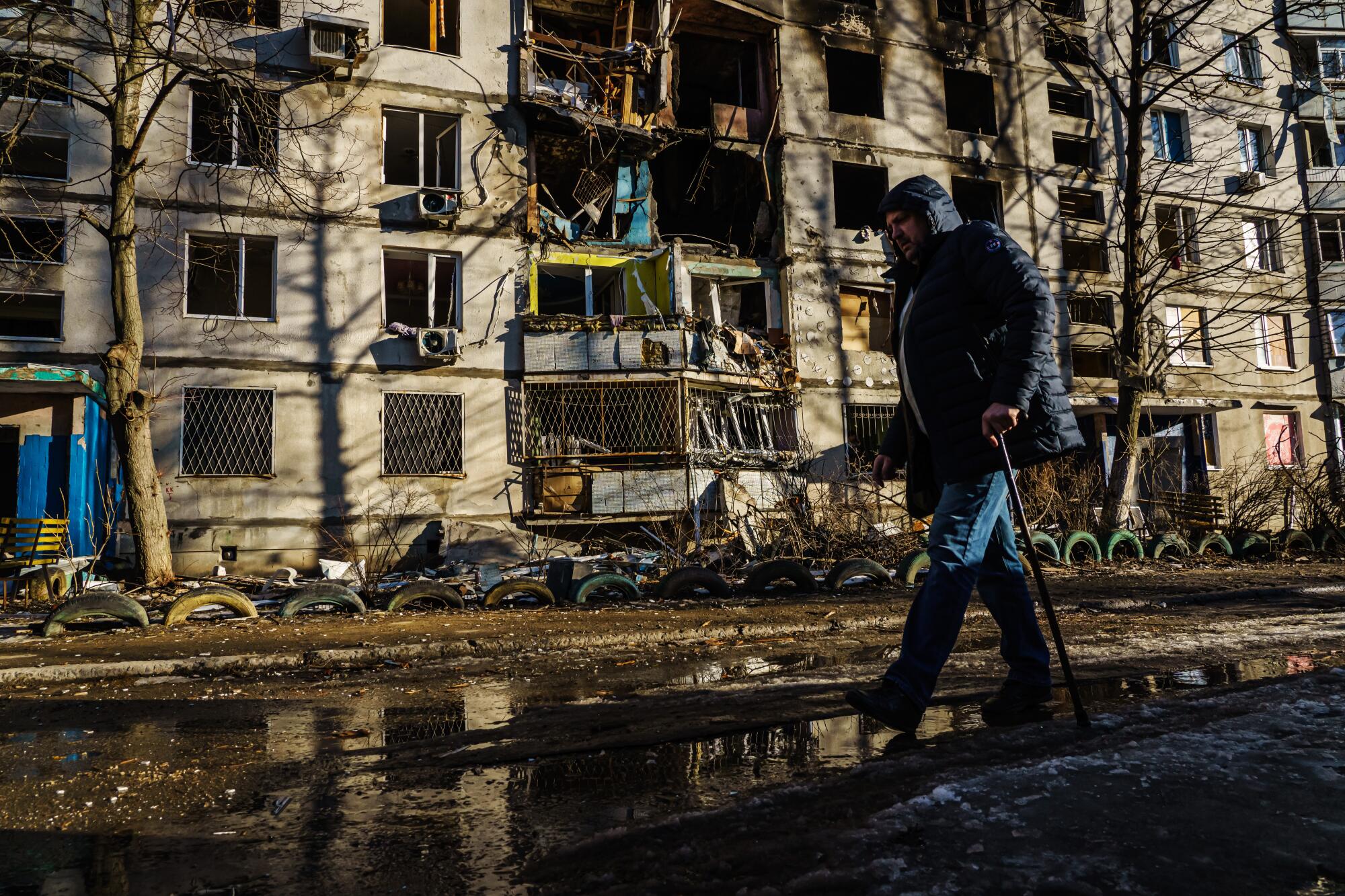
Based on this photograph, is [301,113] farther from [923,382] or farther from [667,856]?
[667,856]

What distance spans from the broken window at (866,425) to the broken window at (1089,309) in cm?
797

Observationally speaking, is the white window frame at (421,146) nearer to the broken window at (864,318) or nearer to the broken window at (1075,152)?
the broken window at (864,318)

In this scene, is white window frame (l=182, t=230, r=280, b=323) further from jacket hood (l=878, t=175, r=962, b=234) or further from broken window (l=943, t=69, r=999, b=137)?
broken window (l=943, t=69, r=999, b=137)

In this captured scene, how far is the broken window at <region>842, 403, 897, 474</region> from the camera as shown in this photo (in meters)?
22.2

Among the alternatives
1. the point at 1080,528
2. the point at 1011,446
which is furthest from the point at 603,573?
the point at 1080,528

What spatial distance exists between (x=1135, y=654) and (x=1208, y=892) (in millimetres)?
3363

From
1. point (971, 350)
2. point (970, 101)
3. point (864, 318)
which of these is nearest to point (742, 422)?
point (864, 318)

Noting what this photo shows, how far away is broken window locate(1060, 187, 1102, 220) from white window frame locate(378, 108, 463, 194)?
18809 millimetres

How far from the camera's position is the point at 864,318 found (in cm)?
2352

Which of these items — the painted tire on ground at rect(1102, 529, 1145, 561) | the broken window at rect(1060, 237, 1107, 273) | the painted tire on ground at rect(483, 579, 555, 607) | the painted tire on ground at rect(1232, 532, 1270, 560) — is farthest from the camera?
the broken window at rect(1060, 237, 1107, 273)

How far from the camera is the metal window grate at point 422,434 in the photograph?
18219 mm

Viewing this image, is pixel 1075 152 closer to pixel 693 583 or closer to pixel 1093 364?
pixel 1093 364

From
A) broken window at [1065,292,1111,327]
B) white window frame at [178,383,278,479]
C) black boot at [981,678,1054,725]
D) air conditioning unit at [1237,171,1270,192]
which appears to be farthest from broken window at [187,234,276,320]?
air conditioning unit at [1237,171,1270,192]

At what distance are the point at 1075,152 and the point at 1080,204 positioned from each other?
5.73ft
